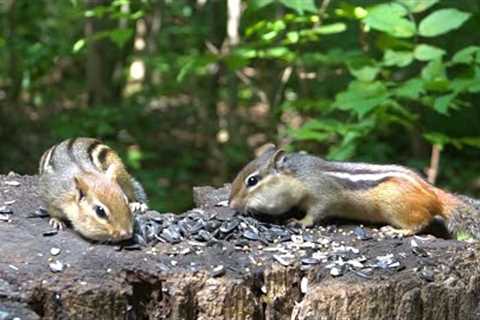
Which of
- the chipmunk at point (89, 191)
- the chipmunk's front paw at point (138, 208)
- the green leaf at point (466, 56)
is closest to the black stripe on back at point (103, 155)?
the chipmunk at point (89, 191)

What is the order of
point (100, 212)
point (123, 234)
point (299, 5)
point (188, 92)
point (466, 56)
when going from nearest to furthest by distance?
point (123, 234) → point (100, 212) → point (466, 56) → point (299, 5) → point (188, 92)

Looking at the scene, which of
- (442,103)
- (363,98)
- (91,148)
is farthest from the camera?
(363,98)

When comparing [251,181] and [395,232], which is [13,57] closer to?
[251,181]

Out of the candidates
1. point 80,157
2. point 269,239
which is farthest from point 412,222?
→ point 80,157

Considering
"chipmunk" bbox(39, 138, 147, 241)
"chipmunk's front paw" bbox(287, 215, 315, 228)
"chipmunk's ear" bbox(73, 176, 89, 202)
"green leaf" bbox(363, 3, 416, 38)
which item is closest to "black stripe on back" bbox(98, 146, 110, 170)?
"chipmunk" bbox(39, 138, 147, 241)

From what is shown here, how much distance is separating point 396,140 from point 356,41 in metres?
1.77

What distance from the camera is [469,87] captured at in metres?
5.45

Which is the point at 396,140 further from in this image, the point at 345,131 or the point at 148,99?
the point at 345,131

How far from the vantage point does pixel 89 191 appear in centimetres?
423

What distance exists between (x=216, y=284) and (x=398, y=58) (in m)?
2.54

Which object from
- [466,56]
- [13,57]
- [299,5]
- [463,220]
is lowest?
[13,57]

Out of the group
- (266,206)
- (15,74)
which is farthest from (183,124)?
(266,206)

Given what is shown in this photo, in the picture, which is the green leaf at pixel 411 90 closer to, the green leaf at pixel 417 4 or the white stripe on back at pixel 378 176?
the green leaf at pixel 417 4

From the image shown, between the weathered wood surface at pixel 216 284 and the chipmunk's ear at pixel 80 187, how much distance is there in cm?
27
